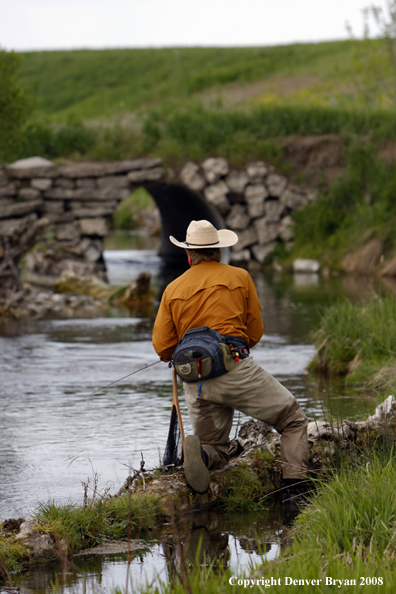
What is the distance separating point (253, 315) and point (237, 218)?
17.3 m

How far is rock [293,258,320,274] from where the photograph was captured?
21475mm

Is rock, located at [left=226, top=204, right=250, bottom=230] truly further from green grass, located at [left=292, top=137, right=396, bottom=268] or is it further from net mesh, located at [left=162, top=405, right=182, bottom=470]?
net mesh, located at [left=162, top=405, right=182, bottom=470]

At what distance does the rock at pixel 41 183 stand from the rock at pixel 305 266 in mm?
6935

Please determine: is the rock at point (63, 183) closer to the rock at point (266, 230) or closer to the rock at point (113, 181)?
the rock at point (113, 181)

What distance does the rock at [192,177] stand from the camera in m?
21.8

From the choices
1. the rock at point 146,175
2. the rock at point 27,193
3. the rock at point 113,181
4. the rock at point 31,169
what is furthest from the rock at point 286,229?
the rock at point 27,193

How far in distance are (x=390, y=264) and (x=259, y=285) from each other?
10.1 feet

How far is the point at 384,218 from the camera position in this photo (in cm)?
2045

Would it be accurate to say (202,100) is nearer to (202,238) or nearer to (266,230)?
(266,230)

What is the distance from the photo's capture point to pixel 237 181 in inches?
878

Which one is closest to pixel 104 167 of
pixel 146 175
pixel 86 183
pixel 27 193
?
pixel 86 183

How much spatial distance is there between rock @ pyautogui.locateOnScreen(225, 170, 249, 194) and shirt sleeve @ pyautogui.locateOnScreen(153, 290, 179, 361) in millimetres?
17255

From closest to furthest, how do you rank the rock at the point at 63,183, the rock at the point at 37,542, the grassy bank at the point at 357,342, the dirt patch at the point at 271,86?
the rock at the point at 37,542 < the grassy bank at the point at 357,342 < the rock at the point at 63,183 < the dirt patch at the point at 271,86

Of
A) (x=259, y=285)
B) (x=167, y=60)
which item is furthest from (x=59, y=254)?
(x=167, y=60)
